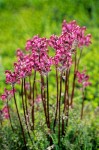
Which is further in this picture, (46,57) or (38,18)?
(38,18)

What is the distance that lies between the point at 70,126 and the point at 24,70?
2.51ft

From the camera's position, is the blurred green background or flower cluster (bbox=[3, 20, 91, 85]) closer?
flower cluster (bbox=[3, 20, 91, 85])

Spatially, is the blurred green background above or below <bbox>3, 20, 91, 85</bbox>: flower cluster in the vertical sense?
above

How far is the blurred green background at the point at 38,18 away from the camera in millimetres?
8065

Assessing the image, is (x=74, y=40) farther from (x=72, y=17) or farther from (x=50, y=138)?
(x=72, y=17)

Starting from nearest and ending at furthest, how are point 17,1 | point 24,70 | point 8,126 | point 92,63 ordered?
point 24,70, point 8,126, point 92,63, point 17,1

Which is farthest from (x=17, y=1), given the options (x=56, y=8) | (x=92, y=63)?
(x=92, y=63)

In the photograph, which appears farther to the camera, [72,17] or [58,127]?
[72,17]

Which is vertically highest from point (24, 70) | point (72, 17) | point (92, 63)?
point (72, 17)

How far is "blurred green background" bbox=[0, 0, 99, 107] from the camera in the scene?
8.06 m

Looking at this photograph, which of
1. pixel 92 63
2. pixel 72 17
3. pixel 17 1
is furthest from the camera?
pixel 17 1

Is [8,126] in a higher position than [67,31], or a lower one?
lower

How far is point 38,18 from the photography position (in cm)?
920

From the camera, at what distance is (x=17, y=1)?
10.3m
